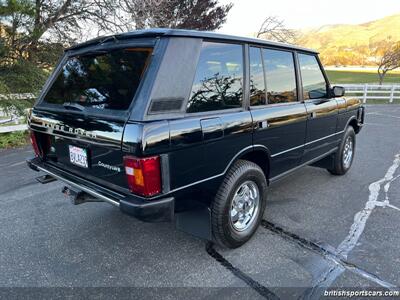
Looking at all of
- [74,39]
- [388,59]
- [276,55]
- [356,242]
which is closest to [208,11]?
[74,39]

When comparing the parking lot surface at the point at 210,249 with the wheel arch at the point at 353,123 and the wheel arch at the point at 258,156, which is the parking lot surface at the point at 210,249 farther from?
the wheel arch at the point at 353,123

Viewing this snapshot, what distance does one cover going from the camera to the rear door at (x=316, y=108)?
3951mm

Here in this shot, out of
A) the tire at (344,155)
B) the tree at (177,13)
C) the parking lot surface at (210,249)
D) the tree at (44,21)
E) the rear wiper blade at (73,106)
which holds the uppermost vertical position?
the tree at (177,13)

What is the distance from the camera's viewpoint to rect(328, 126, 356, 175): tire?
495 cm

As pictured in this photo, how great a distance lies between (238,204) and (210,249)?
0.51 metres

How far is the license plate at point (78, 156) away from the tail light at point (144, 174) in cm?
59

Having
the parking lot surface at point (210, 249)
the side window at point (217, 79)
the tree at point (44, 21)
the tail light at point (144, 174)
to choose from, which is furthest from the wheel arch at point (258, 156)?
the tree at point (44, 21)

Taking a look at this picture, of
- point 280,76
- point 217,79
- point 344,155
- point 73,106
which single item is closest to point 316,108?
point 280,76

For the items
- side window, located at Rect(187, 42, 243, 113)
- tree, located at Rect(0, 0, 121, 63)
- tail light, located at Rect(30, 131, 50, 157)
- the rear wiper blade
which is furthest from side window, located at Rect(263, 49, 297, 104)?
tree, located at Rect(0, 0, 121, 63)

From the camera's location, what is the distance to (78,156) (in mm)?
2795

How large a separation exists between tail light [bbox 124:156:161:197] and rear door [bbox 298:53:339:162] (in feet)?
7.72

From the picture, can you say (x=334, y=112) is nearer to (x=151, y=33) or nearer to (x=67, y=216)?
(x=151, y=33)

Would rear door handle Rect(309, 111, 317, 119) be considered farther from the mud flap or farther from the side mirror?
the mud flap

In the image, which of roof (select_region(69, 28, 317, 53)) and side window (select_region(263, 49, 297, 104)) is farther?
side window (select_region(263, 49, 297, 104))
